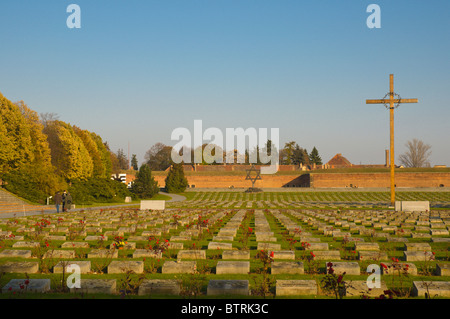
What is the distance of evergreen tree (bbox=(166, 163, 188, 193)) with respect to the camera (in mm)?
62469

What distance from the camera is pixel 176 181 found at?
62531mm

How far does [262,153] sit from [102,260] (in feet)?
344

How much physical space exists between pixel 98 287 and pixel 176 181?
2215 inches

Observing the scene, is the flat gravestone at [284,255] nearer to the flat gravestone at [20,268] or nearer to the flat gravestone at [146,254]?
the flat gravestone at [146,254]

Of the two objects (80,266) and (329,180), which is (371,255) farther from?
(329,180)

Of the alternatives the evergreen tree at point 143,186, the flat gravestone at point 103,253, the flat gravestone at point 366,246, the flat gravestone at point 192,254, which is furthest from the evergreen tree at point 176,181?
the flat gravestone at point 192,254

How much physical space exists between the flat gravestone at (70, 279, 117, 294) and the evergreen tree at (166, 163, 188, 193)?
55.8m

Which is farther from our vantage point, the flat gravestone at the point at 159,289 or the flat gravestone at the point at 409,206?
the flat gravestone at the point at 409,206

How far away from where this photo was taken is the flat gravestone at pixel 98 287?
6484 millimetres

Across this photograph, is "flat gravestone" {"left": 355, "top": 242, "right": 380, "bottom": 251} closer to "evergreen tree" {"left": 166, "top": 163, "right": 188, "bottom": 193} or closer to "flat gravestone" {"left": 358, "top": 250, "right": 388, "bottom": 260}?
"flat gravestone" {"left": 358, "top": 250, "right": 388, "bottom": 260}

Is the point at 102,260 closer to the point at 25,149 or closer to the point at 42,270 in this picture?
the point at 42,270

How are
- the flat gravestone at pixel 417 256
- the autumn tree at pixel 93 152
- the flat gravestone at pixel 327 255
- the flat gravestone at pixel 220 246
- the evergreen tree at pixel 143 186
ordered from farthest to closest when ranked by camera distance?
1. the autumn tree at pixel 93 152
2. the evergreen tree at pixel 143 186
3. the flat gravestone at pixel 220 246
4. the flat gravestone at pixel 327 255
5. the flat gravestone at pixel 417 256

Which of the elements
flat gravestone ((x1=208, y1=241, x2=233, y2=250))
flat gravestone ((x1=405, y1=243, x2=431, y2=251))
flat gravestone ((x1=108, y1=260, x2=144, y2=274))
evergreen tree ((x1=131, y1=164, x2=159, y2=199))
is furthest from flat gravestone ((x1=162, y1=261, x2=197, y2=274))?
evergreen tree ((x1=131, y1=164, x2=159, y2=199))

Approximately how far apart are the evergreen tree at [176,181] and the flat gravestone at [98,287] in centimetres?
5582
